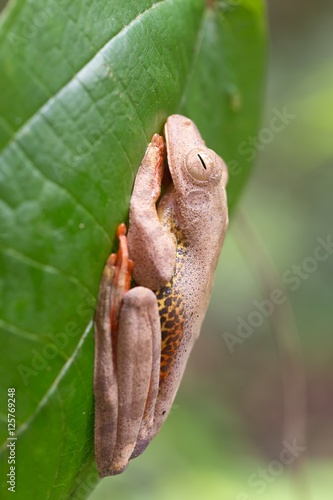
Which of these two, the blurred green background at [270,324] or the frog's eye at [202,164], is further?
the blurred green background at [270,324]

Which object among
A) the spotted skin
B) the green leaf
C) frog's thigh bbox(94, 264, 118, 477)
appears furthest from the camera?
the spotted skin

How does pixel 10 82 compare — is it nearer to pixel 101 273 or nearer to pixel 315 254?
pixel 101 273

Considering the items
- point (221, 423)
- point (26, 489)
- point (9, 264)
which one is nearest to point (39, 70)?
point (9, 264)

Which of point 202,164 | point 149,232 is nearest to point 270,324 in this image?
point 202,164

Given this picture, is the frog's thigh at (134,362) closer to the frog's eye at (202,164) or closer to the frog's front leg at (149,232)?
the frog's front leg at (149,232)

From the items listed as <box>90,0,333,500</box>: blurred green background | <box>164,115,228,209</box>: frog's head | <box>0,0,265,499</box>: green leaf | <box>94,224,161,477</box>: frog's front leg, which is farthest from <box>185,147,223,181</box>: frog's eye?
<box>90,0,333,500</box>: blurred green background

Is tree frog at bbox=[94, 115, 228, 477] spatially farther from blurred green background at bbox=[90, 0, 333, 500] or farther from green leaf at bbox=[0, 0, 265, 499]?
blurred green background at bbox=[90, 0, 333, 500]

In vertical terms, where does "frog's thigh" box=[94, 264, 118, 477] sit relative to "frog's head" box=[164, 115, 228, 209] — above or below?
below

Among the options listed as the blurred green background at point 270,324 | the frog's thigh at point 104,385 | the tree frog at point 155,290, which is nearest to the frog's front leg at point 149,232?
the tree frog at point 155,290
